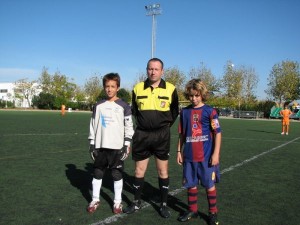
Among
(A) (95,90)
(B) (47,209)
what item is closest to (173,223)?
(B) (47,209)

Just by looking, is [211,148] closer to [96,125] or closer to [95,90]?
[96,125]

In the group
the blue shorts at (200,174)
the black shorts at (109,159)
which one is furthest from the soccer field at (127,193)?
the black shorts at (109,159)

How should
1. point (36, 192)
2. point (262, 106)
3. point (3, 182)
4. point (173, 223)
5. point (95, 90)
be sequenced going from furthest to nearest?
point (95, 90), point (262, 106), point (3, 182), point (36, 192), point (173, 223)

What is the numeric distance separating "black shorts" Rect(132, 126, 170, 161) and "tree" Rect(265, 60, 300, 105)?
2251 inches

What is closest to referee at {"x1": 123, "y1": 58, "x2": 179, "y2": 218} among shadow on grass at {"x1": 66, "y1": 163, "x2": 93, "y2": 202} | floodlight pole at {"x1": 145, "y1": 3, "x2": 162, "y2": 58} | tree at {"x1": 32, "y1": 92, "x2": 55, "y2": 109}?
shadow on grass at {"x1": 66, "y1": 163, "x2": 93, "y2": 202}

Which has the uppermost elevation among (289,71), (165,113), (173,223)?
(289,71)

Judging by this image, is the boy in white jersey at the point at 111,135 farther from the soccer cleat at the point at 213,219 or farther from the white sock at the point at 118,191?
the soccer cleat at the point at 213,219

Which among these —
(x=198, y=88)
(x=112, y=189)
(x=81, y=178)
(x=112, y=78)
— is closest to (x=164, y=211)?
(x=112, y=189)

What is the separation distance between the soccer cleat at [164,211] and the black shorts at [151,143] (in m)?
0.65

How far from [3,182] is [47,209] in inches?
74.0

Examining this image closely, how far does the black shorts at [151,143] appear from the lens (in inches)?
174

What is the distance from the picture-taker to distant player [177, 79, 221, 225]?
4.12m

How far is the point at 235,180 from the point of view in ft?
20.9

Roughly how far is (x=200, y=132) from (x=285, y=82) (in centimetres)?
5740
